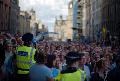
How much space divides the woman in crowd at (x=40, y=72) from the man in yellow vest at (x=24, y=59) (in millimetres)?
2240

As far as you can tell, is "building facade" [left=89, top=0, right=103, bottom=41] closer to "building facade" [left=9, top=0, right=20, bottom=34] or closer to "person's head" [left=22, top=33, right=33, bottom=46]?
"building facade" [left=9, top=0, right=20, bottom=34]

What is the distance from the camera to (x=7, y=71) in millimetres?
12430

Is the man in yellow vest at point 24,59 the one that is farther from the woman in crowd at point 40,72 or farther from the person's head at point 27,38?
the woman in crowd at point 40,72

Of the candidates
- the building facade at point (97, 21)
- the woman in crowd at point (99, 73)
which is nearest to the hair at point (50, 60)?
the woman in crowd at point (99, 73)

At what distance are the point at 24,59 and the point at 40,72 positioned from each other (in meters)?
2.64

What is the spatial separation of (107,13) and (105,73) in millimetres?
78744

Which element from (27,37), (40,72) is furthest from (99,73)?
(27,37)

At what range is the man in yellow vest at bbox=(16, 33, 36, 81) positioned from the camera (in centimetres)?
1138

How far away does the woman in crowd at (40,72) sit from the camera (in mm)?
8859

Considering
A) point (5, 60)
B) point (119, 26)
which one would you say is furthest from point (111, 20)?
point (5, 60)

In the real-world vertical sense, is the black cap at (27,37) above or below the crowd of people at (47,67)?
above

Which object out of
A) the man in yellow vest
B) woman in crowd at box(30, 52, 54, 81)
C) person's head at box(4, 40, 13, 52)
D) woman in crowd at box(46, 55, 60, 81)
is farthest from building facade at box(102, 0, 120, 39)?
woman in crowd at box(30, 52, 54, 81)

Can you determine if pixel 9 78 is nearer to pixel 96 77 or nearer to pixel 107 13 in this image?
pixel 96 77

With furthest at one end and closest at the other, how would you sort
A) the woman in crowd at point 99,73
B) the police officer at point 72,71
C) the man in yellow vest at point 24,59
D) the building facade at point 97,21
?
the building facade at point 97,21
the man in yellow vest at point 24,59
the woman in crowd at point 99,73
the police officer at point 72,71
